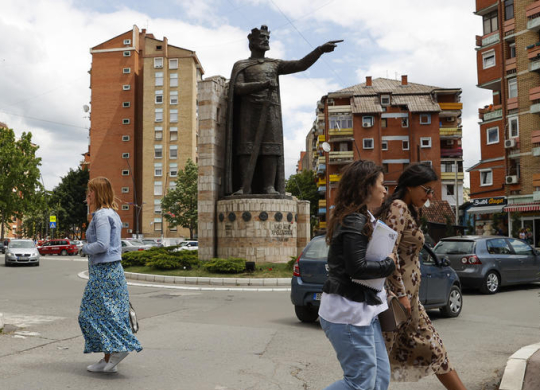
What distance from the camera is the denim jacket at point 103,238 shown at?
5270 mm

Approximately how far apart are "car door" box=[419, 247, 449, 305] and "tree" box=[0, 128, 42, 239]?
172 ft

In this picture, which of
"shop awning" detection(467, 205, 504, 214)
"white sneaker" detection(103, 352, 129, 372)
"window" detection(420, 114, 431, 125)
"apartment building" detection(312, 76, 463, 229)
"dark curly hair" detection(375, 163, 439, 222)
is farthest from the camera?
"window" detection(420, 114, 431, 125)

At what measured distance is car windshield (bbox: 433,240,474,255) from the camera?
14.1 metres

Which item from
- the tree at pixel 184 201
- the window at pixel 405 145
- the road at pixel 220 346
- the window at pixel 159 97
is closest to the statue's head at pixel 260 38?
the road at pixel 220 346

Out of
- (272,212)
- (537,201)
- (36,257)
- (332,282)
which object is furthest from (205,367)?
(537,201)

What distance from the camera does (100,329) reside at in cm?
522

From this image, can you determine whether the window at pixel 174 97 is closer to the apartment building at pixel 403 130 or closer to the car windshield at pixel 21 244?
the apartment building at pixel 403 130

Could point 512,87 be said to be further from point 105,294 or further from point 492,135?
point 105,294

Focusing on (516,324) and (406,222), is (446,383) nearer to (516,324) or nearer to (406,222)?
(406,222)

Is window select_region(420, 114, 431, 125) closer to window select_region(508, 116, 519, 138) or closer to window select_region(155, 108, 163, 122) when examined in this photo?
window select_region(508, 116, 519, 138)

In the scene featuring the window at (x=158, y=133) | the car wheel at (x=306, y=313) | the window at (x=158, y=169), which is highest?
the window at (x=158, y=133)

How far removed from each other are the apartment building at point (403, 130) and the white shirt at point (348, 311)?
2252 inches

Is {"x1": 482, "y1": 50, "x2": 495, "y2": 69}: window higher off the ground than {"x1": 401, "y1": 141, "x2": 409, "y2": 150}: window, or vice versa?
{"x1": 482, "y1": 50, "x2": 495, "y2": 69}: window

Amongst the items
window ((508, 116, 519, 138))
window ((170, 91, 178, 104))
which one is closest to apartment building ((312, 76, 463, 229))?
window ((508, 116, 519, 138))
